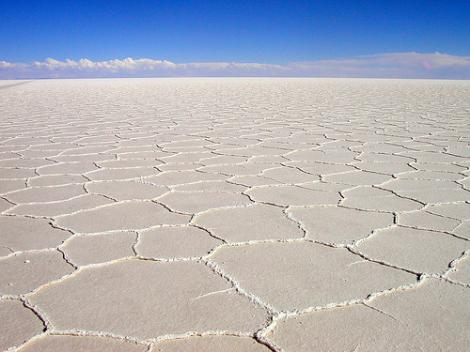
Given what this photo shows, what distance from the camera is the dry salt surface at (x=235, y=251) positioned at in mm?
1040

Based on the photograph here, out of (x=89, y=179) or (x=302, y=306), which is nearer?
(x=302, y=306)

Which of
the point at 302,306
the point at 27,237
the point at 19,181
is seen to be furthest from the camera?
the point at 19,181

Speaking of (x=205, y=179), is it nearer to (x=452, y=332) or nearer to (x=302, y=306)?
(x=302, y=306)

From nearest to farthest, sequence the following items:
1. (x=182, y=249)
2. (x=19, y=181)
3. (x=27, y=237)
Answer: (x=182, y=249) → (x=27, y=237) → (x=19, y=181)

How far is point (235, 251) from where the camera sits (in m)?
1.49

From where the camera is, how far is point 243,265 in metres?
1.38

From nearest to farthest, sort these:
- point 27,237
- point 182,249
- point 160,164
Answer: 1. point 182,249
2. point 27,237
3. point 160,164

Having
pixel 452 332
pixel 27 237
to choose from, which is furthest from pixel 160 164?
pixel 452 332

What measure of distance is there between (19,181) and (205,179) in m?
0.92

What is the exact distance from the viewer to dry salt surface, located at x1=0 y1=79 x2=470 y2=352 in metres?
1.04

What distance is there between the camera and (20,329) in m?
1.04

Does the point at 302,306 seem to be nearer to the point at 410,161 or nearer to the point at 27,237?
the point at 27,237

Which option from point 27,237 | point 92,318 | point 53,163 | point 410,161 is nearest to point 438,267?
point 92,318

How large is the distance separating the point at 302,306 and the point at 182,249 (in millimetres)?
494
